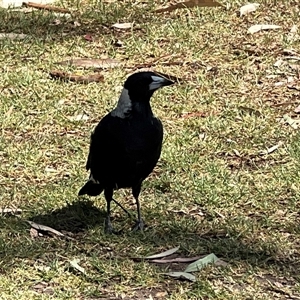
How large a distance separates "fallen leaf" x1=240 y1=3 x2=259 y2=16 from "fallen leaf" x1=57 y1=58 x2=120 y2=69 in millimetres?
1528

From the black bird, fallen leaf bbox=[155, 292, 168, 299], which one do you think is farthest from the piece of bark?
fallen leaf bbox=[155, 292, 168, 299]

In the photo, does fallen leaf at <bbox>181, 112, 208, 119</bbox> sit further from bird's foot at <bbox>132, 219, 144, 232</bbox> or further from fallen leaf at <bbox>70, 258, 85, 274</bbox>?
fallen leaf at <bbox>70, 258, 85, 274</bbox>

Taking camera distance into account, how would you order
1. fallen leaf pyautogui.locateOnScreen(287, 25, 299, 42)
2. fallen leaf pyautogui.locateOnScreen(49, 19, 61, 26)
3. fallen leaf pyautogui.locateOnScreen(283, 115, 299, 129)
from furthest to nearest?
fallen leaf pyautogui.locateOnScreen(49, 19, 61, 26) → fallen leaf pyautogui.locateOnScreen(287, 25, 299, 42) → fallen leaf pyautogui.locateOnScreen(283, 115, 299, 129)

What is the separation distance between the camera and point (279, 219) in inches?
190

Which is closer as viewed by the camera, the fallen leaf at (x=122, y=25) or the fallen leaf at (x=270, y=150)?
the fallen leaf at (x=270, y=150)

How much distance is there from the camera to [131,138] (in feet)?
14.5

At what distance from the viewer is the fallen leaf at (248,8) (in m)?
8.01

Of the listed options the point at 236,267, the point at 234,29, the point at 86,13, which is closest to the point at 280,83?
the point at 234,29

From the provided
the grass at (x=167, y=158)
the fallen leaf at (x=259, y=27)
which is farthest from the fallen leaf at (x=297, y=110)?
the fallen leaf at (x=259, y=27)

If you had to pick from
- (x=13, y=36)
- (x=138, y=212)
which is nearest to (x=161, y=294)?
(x=138, y=212)

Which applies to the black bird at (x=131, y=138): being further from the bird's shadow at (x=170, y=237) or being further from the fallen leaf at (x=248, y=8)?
the fallen leaf at (x=248, y=8)

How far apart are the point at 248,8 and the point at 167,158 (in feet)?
9.79

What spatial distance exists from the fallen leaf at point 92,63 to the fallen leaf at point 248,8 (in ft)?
5.01

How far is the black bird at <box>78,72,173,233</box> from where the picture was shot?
4.44 metres
